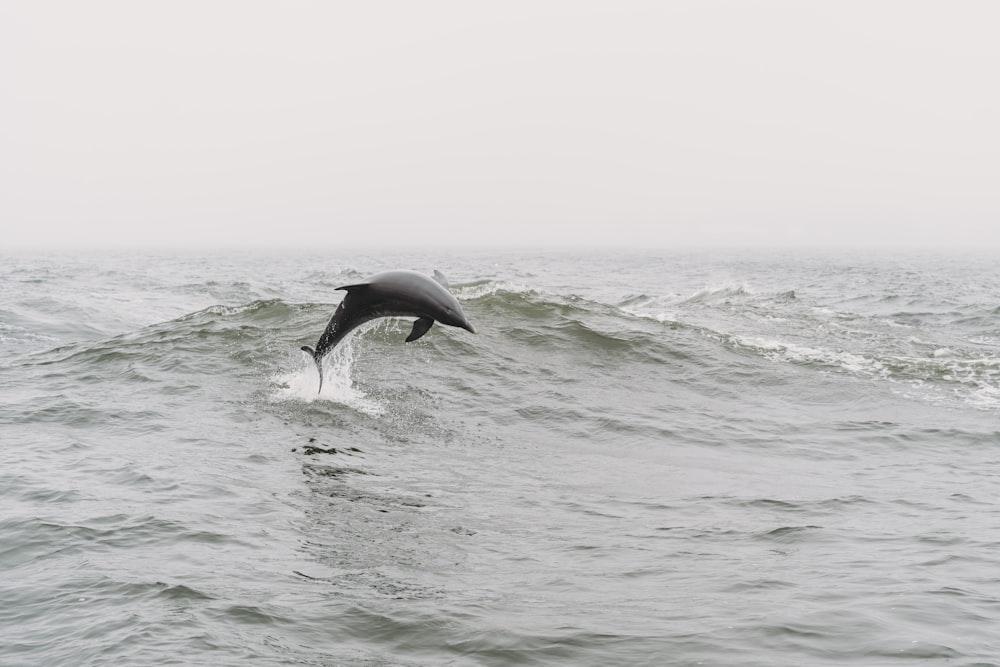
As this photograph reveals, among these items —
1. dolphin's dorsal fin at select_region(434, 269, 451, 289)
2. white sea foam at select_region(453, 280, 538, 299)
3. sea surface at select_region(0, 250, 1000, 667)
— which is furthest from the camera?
white sea foam at select_region(453, 280, 538, 299)

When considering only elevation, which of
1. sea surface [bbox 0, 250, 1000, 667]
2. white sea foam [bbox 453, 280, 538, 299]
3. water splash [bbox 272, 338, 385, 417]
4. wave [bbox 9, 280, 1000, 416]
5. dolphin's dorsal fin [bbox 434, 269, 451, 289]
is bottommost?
sea surface [bbox 0, 250, 1000, 667]

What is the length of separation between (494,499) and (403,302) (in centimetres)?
278

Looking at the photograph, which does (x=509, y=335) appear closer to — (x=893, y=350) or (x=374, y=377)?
(x=374, y=377)

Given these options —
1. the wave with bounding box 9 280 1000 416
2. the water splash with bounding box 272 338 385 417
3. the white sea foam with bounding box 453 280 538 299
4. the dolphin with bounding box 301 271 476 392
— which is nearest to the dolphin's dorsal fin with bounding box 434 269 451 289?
the dolphin with bounding box 301 271 476 392

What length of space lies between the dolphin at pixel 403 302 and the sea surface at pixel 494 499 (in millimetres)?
1604

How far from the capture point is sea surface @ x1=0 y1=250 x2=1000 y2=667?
5.34 metres

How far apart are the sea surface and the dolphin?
1604 mm

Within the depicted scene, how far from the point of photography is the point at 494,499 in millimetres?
8484

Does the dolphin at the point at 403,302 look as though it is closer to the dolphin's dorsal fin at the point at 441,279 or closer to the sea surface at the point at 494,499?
the dolphin's dorsal fin at the point at 441,279

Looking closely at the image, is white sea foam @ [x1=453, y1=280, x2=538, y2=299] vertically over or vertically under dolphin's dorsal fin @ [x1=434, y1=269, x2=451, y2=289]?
under

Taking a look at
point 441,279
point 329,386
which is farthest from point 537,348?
point 441,279

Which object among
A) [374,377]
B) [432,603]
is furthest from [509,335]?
[432,603]

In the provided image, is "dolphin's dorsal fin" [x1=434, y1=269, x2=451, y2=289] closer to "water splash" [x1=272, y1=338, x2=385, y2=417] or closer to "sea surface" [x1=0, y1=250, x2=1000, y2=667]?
"sea surface" [x1=0, y1=250, x2=1000, y2=667]

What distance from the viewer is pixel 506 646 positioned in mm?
5160
